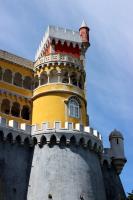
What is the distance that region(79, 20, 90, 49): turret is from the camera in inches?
2029

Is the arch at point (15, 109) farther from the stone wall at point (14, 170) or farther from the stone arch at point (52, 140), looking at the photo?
the stone arch at point (52, 140)

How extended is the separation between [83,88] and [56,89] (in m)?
4.17

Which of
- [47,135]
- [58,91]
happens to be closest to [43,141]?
[47,135]

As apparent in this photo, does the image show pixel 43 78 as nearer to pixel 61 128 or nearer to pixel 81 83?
pixel 81 83

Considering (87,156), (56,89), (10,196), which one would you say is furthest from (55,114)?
(10,196)

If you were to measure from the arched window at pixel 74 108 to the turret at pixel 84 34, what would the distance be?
34.8 feet

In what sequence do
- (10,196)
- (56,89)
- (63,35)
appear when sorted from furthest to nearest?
(63,35), (56,89), (10,196)

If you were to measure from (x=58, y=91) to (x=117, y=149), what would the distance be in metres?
10.5

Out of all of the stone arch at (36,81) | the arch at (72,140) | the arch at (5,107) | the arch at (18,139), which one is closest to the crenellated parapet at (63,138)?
the arch at (72,140)

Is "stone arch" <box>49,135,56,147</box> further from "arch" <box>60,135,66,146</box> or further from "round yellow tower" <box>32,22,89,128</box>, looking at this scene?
"round yellow tower" <box>32,22,89,128</box>

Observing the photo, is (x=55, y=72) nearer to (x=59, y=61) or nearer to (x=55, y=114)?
(x=59, y=61)

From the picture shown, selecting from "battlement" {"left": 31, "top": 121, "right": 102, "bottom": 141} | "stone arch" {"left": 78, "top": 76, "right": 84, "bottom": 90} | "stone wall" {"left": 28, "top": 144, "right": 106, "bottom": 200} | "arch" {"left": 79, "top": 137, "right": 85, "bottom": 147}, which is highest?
"stone arch" {"left": 78, "top": 76, "right": 84, "bottom": 90}

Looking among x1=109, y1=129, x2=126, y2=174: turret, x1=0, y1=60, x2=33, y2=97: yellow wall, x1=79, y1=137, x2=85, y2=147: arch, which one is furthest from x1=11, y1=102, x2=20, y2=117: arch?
x1=109, y1=129, x2=126, y2=174: turret

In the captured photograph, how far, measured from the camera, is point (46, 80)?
45.4m
